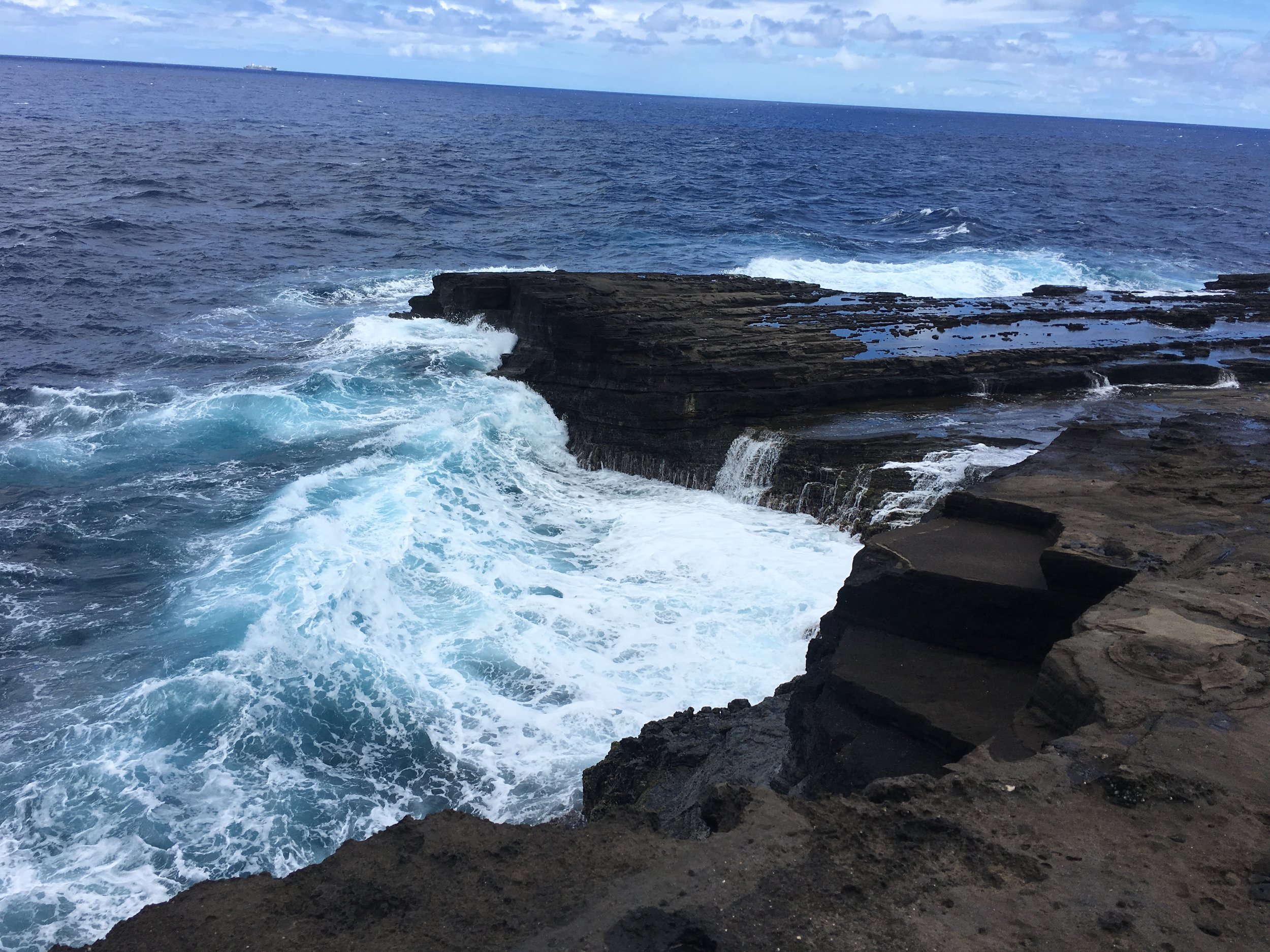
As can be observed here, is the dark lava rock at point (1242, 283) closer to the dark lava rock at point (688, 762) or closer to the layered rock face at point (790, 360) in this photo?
the layered rock face at point (790, 360)

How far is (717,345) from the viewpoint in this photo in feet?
71.2

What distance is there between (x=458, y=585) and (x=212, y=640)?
12.5 feet

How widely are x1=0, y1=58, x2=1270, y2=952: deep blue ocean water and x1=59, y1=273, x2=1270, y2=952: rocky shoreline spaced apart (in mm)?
2440

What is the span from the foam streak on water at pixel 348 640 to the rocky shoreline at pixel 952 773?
1830 mm

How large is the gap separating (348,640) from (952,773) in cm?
939

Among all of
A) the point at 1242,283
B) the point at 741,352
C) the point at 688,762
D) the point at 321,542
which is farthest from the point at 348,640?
the point at 1242,283

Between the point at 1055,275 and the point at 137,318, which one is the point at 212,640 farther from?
the point at 1055,275

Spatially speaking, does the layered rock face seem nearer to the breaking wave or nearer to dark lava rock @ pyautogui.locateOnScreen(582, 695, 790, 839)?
dark lava rock @ pyautogui.locateOnScreen(582, 695, 790, 839)

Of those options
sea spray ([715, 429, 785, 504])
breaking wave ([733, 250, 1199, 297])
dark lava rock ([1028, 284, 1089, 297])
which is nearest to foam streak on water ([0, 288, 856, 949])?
sea spray ([715, 429, 785, 504])

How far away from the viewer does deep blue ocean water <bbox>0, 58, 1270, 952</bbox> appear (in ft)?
36.2

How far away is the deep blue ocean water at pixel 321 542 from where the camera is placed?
11047 mm

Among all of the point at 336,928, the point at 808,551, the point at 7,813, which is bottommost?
the point at 7,813

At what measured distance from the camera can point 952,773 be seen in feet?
23.1

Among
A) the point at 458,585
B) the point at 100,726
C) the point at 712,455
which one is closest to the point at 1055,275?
the point at 712,455
